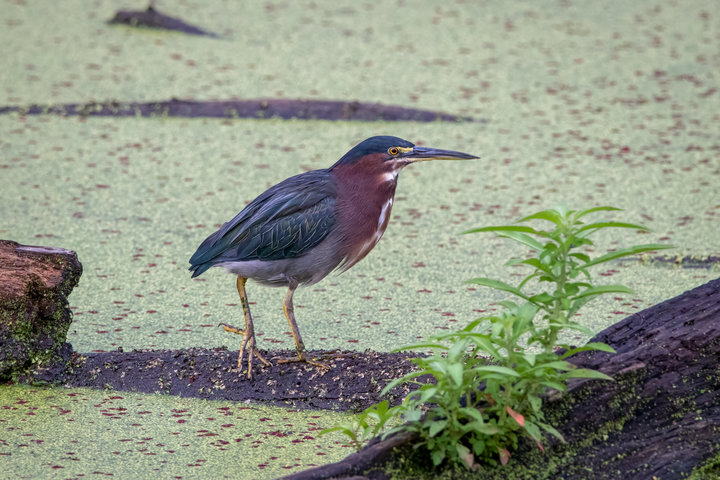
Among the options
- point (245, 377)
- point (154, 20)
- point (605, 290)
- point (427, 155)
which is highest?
point (154, 20)

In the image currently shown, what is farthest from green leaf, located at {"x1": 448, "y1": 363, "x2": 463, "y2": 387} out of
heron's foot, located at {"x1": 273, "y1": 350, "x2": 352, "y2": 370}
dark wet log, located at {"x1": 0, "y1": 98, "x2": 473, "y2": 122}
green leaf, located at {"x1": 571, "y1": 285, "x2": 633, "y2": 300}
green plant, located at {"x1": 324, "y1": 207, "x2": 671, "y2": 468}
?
dark wet log, located at {"x1": 0, "y1": 98, "x2": 473, "y2": 122}

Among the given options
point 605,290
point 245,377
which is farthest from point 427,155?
point 605,290

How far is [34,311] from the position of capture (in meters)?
2.01

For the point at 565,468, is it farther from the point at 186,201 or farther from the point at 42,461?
the point at 186,201

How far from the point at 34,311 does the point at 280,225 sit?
55 cm

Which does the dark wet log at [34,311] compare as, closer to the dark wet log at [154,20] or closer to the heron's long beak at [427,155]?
the heron's long beak at [427,155]

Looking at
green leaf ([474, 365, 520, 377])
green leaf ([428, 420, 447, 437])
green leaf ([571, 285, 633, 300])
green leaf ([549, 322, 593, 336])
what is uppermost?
green leaf ([571, 285, 633, 300])

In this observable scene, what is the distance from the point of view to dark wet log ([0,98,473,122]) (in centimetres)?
396

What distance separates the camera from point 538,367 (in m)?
1.35

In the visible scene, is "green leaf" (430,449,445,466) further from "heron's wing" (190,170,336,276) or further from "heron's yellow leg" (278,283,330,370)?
"heron's wing" (190,170,336,276)

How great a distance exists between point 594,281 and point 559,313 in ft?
4.12

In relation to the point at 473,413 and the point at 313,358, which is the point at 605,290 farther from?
the point at 313,358

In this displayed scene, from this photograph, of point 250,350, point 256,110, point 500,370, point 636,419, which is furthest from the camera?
point 256,110

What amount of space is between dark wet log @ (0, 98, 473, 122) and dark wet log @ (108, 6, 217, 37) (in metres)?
1.08
